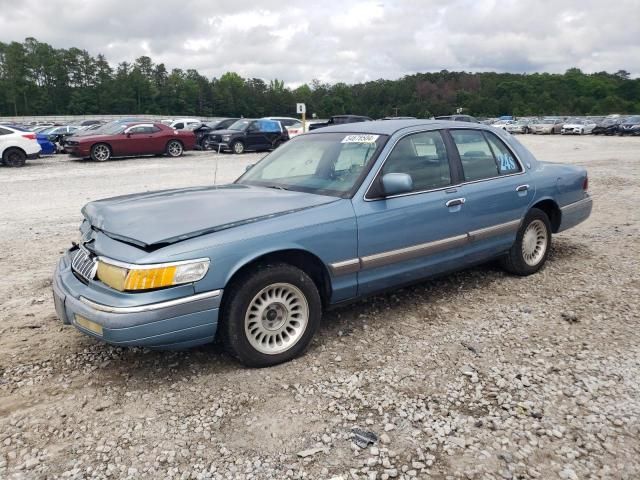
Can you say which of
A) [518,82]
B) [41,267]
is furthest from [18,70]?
[41,267]

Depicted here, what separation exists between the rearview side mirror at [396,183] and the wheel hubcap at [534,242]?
76.0 inches

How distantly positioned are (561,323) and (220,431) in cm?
280

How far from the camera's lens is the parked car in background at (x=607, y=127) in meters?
37.1

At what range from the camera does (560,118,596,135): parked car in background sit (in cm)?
3978

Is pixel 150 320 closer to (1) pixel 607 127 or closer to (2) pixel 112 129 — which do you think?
(2) pixel 112 129

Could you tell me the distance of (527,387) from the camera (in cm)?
317

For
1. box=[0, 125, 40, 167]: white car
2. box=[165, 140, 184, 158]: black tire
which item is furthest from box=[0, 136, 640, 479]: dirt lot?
box=[165, 140, 184, 158]: black tire

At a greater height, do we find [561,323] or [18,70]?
[18,70]

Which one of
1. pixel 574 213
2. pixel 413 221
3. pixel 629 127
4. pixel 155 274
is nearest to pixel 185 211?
pixel 155 274

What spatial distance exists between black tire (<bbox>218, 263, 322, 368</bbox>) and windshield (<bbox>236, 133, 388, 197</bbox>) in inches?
30.9

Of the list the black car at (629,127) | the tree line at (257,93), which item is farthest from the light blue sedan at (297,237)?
the tree line at (257,93)

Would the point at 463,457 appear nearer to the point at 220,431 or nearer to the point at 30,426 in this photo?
the point at 220,431

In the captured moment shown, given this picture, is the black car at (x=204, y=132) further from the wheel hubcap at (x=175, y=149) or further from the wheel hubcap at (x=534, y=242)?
the wheel hubcap at (x=534, y=242)

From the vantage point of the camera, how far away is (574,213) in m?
5.65
